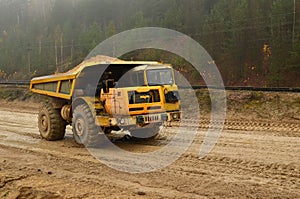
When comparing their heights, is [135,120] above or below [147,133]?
above

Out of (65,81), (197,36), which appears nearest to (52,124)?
(65,81)

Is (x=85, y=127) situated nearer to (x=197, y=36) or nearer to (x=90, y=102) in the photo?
(x=90, y=102)

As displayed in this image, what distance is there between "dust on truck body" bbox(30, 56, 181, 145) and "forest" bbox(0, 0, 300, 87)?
49.1ft

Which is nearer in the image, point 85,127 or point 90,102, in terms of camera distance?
point 85,127

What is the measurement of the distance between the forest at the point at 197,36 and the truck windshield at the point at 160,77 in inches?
576

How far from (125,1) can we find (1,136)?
171 ft

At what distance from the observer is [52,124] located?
9.78 meters

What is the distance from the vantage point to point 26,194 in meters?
5.22

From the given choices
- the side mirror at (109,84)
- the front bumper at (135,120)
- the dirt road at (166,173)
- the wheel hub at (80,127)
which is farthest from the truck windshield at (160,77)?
the wheel hub at (80,127)

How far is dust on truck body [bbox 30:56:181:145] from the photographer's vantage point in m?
8.02

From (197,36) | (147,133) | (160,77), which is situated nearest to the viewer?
(160,77)

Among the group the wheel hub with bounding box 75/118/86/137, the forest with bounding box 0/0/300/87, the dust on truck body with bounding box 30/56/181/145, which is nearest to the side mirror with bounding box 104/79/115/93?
the dust on truck body with bounding box 30/56/181/145

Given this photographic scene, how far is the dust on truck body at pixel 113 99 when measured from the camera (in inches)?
316

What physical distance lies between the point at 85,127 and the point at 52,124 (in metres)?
1.70
